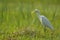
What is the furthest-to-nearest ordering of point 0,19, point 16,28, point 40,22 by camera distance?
1. point 40,22
2. point 16,28
3. point 0,19

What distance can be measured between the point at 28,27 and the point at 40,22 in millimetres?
915

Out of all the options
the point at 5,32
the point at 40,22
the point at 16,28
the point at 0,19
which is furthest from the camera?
the point at 40,22

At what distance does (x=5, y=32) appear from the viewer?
7.27 meters

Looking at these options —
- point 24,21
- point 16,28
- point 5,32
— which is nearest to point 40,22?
point 24,21

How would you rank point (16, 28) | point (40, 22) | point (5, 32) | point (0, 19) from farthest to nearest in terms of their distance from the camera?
point (40, 22) → point (16, 28) → point (5, 32) → point (0, 19)

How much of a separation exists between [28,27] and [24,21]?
95 cm

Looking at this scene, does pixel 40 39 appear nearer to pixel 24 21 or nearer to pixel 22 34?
pixel 22 34

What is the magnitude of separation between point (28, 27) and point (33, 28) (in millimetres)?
156

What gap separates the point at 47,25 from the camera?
25.8 ft

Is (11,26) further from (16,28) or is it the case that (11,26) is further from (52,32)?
(52,32)

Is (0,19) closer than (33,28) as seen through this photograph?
Yes

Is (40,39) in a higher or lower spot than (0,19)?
lower

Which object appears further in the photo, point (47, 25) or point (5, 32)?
point (47, 25)

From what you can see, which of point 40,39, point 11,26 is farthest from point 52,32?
point 11,26
